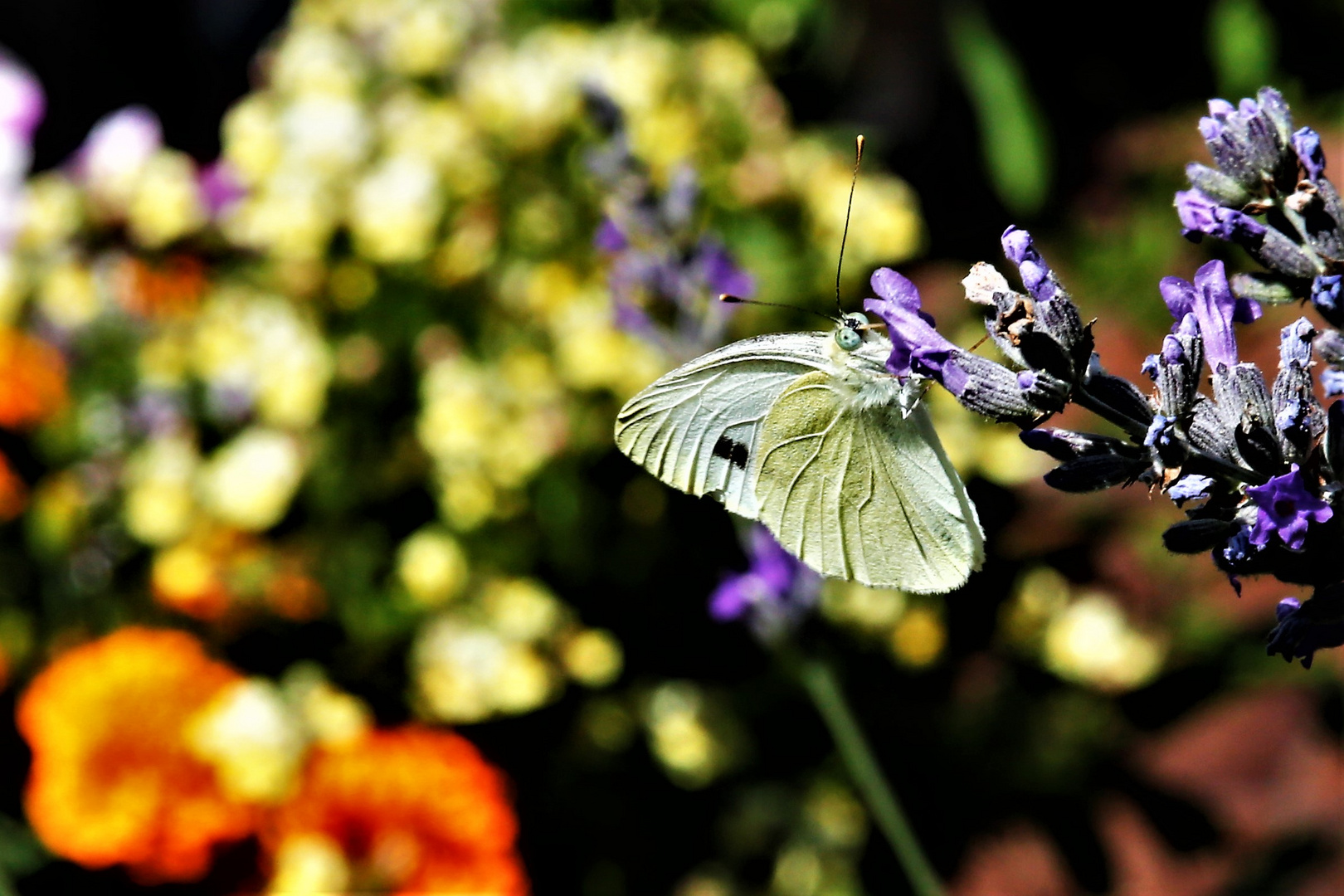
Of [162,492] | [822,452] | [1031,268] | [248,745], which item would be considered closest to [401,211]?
[162,492]

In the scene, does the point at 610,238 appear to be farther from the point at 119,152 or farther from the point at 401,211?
the point at 119,152

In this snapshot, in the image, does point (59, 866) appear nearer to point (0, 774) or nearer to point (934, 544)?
point (0, 774)

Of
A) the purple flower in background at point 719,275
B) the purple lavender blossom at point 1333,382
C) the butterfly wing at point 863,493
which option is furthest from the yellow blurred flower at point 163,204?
the purple lavender blossom at point 1333,382

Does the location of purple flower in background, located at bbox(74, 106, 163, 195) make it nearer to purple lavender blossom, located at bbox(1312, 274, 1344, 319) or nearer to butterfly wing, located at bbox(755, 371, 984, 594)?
butterfly wing, located at bbox(755, 371, 984, 594)

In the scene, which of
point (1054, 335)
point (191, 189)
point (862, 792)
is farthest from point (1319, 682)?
point (191, 189)

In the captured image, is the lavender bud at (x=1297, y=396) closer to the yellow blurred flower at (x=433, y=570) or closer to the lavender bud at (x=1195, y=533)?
the lavender bud at (x=1195, y=533)

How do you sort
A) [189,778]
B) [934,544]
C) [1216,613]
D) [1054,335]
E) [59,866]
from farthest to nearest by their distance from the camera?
[1216,613], [59,866], [189,778], [934,544], [1054,335]

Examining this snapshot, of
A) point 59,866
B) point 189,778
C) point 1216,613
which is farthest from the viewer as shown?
point 1216,613
